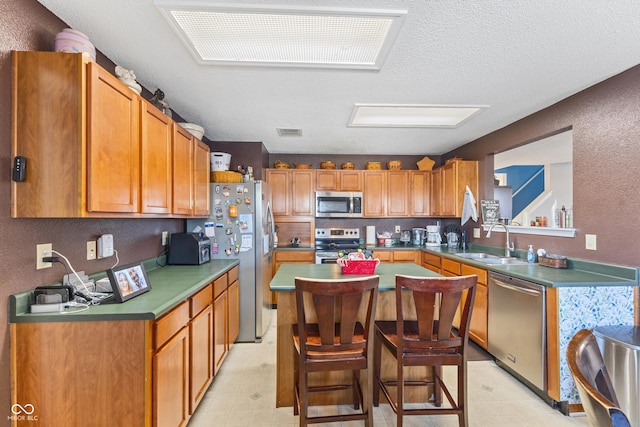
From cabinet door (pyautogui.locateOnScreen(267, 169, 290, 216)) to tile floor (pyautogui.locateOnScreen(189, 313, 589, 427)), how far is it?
7.76 feet

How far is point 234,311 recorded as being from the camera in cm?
302

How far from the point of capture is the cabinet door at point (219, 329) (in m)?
2.41

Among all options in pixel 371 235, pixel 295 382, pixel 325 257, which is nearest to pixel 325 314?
pixel 295 382

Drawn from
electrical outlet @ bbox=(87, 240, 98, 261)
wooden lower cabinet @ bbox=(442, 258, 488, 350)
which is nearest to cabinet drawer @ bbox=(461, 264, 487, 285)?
wooden lower cabinet @ bbox=(442, 258, 488, 350)

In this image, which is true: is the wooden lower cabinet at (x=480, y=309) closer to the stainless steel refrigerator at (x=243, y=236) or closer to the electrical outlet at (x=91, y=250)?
the stainless steel refrigerator at (x=243, y=236)

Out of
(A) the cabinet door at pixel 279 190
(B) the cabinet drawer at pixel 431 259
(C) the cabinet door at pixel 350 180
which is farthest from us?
(C) the cabinet door at pixel 350 180

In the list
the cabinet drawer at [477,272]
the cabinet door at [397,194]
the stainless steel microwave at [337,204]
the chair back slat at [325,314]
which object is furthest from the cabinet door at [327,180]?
the chair back slat at [325,314]

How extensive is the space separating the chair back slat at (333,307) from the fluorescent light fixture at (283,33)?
1356mm

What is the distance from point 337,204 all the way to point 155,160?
9.76ft

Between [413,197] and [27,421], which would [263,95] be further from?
[413,197]

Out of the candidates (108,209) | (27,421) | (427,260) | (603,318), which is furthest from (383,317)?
(427,260)

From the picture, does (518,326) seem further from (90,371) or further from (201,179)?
(201,179)

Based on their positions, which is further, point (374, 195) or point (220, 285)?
point (374, 195)

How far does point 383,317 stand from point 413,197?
2.98 metres
